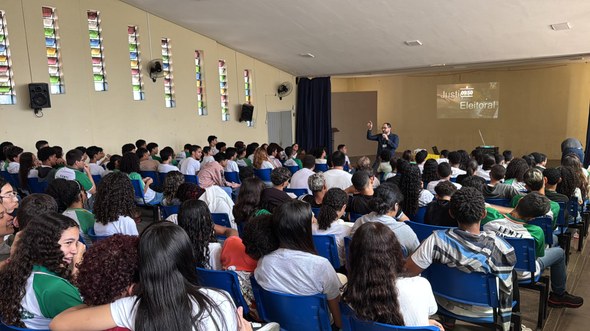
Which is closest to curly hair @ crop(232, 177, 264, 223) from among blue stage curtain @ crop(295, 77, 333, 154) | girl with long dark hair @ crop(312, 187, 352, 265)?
girl with long dark hair @ crop(312, 187, 352, 265)

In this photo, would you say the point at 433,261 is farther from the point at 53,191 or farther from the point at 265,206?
the point at 53,191

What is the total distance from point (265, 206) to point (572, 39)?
6.62 m

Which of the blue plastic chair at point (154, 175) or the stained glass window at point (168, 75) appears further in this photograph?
the stained glass window at point (168, 75)

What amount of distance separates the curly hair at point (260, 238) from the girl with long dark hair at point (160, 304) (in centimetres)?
73

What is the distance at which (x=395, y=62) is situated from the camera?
31.8 ft

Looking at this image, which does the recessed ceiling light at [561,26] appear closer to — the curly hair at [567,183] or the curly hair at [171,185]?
the curly hair at [567,183]

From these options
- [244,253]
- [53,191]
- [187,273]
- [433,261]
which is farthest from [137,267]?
[53,191]

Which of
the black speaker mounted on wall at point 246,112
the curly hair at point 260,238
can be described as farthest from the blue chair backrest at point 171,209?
the black speaker mounted on wall at point 246,112

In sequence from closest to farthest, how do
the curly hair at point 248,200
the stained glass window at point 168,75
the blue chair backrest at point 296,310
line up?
the blue chair backrest at point 296,310
the curly hair at point 248,200
the stained glass window at point 168,75

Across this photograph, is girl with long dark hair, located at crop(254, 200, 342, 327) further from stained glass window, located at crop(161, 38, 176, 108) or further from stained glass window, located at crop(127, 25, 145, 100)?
stained glass window, located at crop(161, 38, 176, 108)

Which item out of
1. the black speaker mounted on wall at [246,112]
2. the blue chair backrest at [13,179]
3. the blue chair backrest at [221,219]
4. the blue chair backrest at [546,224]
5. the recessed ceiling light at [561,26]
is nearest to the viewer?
the blue chair backrest at [546,224]

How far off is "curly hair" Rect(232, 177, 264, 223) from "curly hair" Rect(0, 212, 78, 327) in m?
1.49

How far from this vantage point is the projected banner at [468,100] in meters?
12.8

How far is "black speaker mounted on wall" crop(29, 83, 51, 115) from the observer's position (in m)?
7.22
